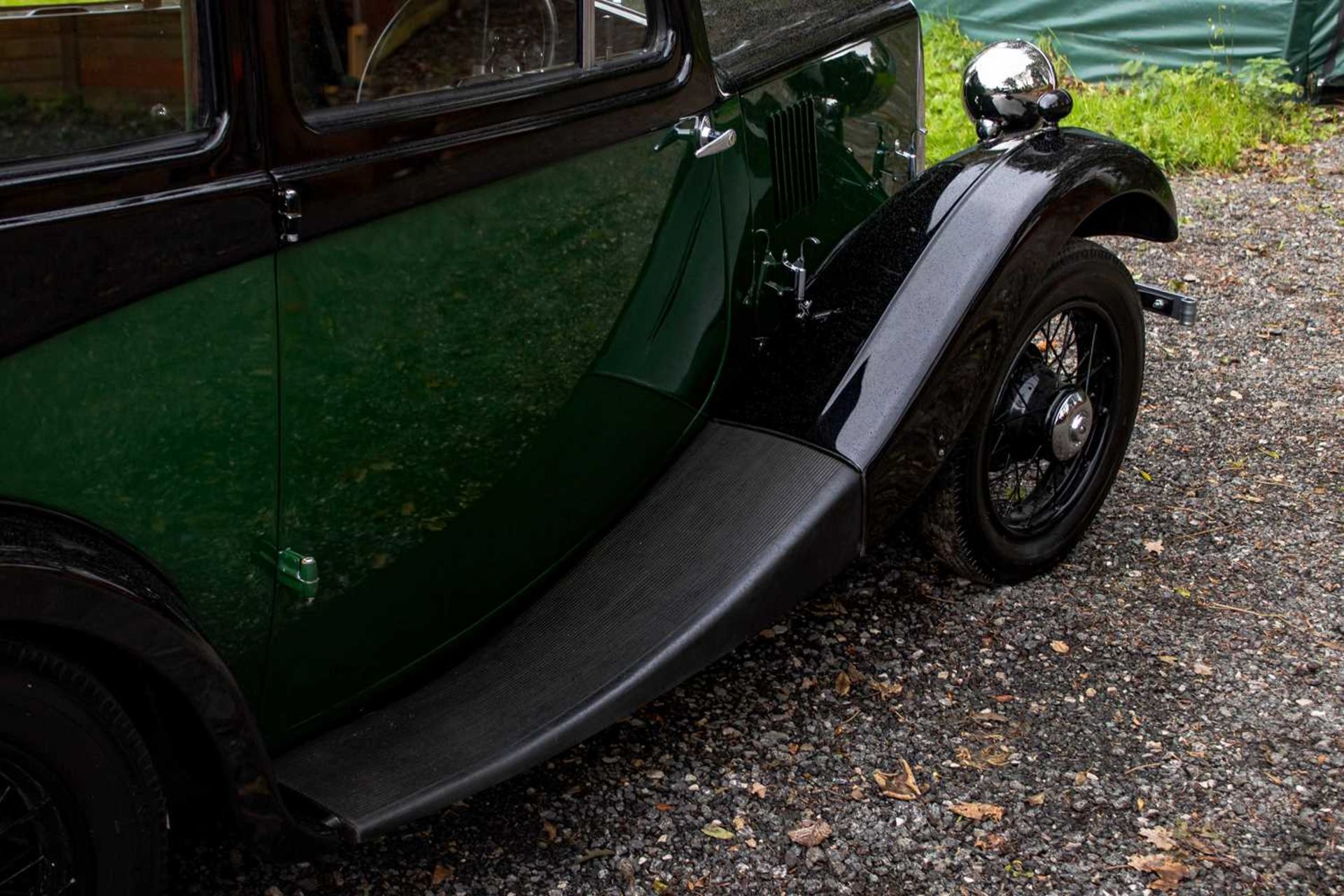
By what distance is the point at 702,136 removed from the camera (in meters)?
2.65

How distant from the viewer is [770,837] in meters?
2.50

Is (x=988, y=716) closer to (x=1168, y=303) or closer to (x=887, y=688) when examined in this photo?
(x=887, y=688)

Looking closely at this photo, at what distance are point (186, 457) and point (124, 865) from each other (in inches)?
21.9

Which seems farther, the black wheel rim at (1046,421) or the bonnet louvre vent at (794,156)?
the black wheel rim at (1046,421)

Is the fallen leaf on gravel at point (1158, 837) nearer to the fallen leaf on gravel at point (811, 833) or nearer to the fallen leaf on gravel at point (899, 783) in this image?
the fallen leaf on gravel at point (899, 783)

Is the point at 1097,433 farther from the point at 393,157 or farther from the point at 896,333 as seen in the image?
the point at 393,157

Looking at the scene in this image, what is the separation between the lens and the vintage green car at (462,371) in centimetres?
178

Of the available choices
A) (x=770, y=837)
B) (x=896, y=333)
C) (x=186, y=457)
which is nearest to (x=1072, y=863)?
(x=770, y=837)

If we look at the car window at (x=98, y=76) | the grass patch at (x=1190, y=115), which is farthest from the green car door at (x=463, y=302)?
the grass patch at (x=1190, y=115)

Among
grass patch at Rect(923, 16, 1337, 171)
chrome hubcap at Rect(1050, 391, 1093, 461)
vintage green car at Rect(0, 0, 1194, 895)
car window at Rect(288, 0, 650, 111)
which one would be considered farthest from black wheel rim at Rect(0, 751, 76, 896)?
grass patch at Rect(923, 16, 1337, 171)

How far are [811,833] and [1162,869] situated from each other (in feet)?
2.00

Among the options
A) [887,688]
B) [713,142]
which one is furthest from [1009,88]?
[887,688]

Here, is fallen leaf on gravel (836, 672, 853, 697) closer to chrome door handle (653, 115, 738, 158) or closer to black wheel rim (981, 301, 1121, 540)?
black wheel rim (981, 301, 1121, 540)

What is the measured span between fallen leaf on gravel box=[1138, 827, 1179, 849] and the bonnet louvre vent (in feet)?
4.65
